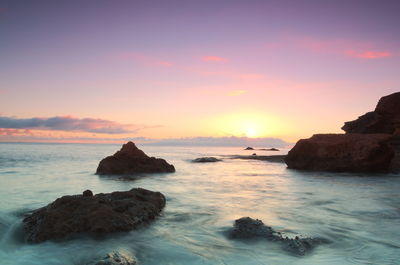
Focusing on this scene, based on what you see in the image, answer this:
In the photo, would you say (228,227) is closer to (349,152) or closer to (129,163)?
(129,163)

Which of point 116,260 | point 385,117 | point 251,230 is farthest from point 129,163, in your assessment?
point 385,117

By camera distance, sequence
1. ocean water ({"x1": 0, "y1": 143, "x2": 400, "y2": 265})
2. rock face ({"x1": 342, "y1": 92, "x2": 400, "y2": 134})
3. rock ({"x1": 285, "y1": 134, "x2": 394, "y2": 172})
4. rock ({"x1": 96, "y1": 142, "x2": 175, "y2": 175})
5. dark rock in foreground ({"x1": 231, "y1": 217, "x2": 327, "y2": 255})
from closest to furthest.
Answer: ocean water ({"x1": 0, "y1": 143, "x2": 400, "y2": 265}) → dark rock in foreground ({"x1": 231, "y1": 217, "x2": 327, "y2": 255}) → rock ({"x1": 96, "y1": 142, "x2": 175, "y2": 175}) → rock ({"x1": 285, "y1": 134, "x2": 394, "y2": 172}) → rock face ({"x1": 342, "y1": 92, "x2": 400, "y2": 134})

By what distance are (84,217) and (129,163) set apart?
530 inches

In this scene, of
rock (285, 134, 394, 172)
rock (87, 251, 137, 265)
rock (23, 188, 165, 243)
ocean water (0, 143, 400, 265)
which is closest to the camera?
rock (87, 251, 137, 265)

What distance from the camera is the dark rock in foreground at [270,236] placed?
5.41m

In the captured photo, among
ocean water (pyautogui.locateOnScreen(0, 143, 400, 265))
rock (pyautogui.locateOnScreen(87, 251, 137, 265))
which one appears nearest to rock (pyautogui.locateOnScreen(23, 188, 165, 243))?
ocean water (pyautogui.locateOnScreen(0, 143, 400, 265))

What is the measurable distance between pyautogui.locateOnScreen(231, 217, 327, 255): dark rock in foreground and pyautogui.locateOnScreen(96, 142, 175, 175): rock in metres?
13.5

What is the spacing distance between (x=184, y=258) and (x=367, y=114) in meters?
32.6

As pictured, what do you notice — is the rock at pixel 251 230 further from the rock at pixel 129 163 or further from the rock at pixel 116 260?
the rock at pixel 129 163

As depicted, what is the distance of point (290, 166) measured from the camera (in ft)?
79.3

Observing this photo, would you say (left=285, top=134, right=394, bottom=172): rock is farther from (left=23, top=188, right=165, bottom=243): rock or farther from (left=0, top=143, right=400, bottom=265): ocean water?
(left=23, top=188, right=165, bottom=243): rock

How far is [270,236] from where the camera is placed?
594 cm

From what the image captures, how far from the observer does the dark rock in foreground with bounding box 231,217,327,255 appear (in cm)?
541

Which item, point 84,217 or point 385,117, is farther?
point 385,117
